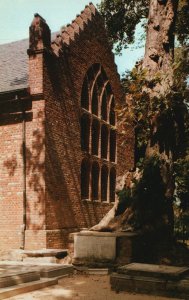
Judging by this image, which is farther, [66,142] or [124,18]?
[124,18]

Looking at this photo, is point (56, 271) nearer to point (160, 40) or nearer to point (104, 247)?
point (104, 247)

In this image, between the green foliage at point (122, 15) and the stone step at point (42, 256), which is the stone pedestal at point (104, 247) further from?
the green foliage at point (122, 15)

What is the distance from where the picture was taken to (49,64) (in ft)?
46.1

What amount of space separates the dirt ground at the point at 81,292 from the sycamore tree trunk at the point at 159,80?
165 cm

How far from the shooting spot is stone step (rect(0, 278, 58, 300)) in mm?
6629

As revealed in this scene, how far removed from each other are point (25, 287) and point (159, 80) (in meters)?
6.06

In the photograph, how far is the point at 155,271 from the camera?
6.80 meters

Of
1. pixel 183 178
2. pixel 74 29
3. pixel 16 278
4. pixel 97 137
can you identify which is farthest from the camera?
pixel 97 137

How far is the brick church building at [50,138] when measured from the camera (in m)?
13.2

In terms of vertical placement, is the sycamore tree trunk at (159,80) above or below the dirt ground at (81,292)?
above

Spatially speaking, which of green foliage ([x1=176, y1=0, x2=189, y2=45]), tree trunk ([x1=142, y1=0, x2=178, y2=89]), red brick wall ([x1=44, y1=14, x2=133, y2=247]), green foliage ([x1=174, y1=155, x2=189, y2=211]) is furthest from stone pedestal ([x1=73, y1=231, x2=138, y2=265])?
green foliage ([x1=176, y1=0, x2=189, y2=45])

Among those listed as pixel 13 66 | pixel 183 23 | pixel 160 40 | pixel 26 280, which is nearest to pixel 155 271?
pixel 26 280

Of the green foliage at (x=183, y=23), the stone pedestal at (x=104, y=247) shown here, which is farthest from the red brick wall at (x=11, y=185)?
the green foliage at (x=183, y=23)

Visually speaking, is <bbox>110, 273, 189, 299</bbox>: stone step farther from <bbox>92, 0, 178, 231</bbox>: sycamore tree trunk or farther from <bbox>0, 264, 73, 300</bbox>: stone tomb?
<bbox>92, 0, 178, 231</bbox>: sycamore tree trunk
